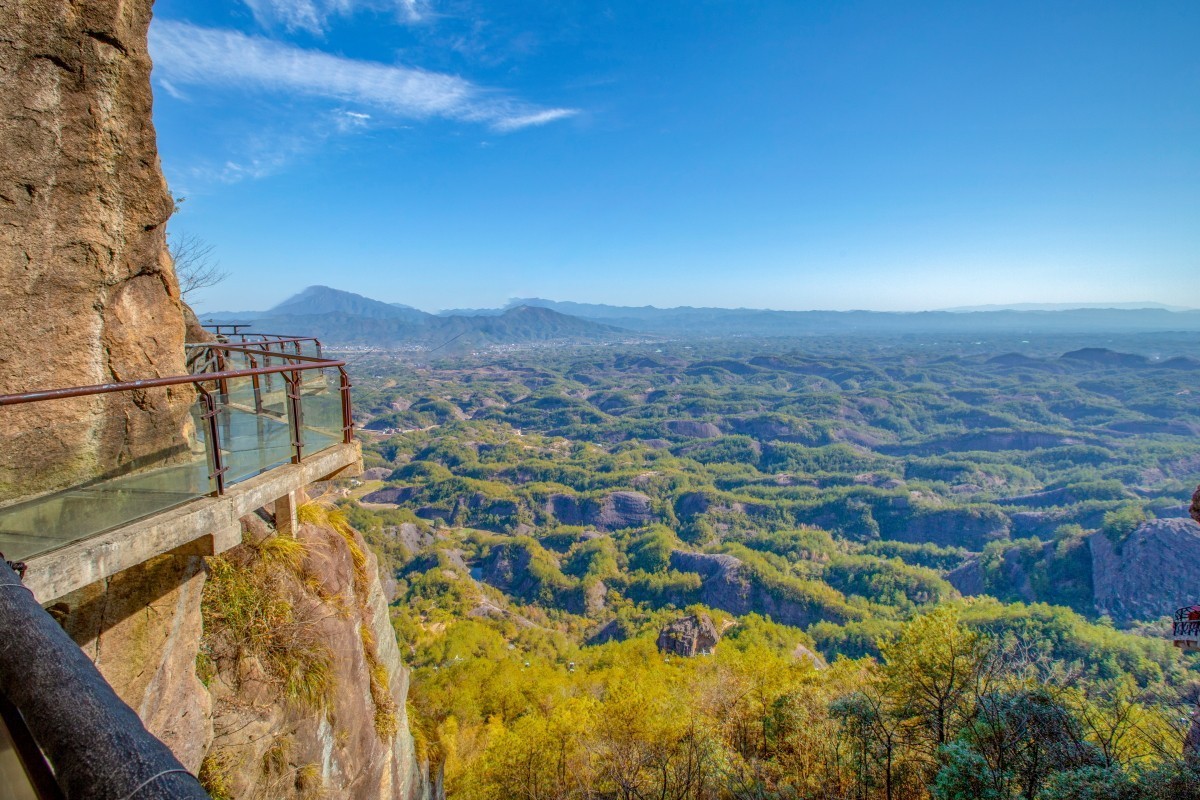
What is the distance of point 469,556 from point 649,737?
79.9 meters

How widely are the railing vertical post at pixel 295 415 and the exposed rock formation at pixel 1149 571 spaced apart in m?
86.4

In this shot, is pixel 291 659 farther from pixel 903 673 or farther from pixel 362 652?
pixel 903 673

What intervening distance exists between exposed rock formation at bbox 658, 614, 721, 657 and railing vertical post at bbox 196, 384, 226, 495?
42.1 m

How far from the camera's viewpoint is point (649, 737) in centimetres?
1412

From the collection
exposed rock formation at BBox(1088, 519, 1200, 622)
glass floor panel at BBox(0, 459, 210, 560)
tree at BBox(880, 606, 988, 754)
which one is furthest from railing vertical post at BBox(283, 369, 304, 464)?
exposed rock formation at BBox(1088, 519, 1200, 622)

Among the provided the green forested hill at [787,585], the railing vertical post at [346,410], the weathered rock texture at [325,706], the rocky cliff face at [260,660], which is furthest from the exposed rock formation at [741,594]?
the railing vertical post at [346,410]

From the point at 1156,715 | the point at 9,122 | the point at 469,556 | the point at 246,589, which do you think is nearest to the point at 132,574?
the point at 246,589

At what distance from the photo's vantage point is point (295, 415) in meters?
5.65

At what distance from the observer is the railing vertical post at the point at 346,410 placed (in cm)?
642

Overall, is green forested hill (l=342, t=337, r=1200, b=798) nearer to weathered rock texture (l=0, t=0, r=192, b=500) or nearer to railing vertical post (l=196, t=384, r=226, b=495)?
railing vertical post (l=196, t=384, r=226, b=495)

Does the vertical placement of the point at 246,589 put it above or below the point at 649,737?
above

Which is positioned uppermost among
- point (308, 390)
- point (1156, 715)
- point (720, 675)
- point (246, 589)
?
point (308, 390)

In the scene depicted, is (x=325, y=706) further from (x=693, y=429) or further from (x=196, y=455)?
(x=693, y=429)

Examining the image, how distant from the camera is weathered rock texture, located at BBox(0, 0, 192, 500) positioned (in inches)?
148
